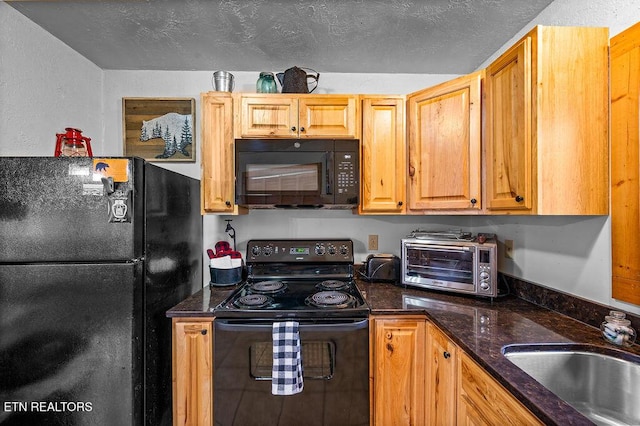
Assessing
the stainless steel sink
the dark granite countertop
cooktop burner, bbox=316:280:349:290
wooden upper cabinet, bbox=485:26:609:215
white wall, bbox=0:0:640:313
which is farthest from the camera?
cooktop burner, bbox=316:280:349:290

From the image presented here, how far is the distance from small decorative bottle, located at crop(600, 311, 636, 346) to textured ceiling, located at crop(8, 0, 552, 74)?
1.55 meters

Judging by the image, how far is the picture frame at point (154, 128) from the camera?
7.13 feet

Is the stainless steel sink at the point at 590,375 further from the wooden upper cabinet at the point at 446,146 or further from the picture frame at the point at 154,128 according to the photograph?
the picture frame at the point at 154,128

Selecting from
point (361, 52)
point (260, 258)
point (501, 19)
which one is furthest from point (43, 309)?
point (501, 19)

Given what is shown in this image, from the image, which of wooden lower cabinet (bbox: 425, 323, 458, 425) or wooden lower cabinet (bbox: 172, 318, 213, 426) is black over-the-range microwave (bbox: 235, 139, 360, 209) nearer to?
wooden lower cabinet (bbox: 172, 318, 213, 426)

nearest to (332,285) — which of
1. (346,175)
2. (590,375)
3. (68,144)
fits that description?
(346,175)

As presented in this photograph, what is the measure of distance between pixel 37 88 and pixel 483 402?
109 inches

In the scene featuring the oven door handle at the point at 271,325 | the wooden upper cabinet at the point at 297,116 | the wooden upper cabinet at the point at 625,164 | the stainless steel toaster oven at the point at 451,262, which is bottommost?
the oven door handle at the point at 271,325

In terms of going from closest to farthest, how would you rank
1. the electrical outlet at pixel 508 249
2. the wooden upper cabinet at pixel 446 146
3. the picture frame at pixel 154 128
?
the wooden upper cabinet at pixel 446 146 < the electrical outlet at pixel 508 249 < the picture frame at pixel 154 128

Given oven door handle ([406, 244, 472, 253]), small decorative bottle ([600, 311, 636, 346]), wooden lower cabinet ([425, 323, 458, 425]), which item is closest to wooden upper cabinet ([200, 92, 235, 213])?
oven door handle ([406, 244, 472, 253])

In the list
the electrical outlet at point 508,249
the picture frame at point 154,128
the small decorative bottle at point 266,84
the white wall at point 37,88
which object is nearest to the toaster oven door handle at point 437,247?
the electrical outlet at point 508,249

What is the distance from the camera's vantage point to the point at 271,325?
1.47 m

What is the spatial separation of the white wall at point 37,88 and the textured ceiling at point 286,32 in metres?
0.08

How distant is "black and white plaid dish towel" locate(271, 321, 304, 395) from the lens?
1.39m
